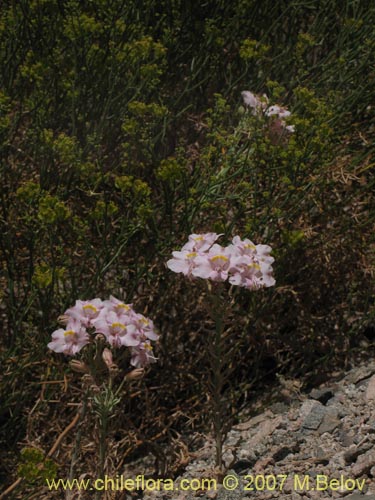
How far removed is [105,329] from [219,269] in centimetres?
42

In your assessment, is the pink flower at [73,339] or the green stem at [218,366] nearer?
the pink flower at [73,339]

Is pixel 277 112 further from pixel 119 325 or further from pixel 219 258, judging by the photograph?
pixel 119 325

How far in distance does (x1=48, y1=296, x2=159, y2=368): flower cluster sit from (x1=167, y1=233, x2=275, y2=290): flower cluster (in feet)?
0.77

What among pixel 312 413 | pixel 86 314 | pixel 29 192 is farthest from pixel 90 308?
pixel 312 413

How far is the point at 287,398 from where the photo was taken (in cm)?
380

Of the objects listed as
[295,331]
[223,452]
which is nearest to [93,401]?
[223,452]

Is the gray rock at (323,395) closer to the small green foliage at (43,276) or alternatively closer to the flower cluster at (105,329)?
the flower cluster at (105,329)

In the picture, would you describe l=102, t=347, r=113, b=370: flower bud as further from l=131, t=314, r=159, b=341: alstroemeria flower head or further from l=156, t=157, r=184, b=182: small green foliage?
l=156, t=157, r=184, b=182: small green foliage

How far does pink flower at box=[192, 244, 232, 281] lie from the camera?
2926 millimetres

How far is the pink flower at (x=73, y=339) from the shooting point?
2863 millimetres

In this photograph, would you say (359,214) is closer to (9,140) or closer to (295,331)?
(295,331)

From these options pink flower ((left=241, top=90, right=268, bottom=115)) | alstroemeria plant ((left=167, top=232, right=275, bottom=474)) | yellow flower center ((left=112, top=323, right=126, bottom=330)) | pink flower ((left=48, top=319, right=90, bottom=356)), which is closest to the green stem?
alstroemeria plant ((left=167, top=232, right=275, bottom=474))

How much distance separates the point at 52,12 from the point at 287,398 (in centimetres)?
206

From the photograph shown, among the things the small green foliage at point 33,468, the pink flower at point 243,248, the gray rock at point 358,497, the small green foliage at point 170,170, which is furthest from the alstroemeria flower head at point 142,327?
the gray rock at point 358,497
